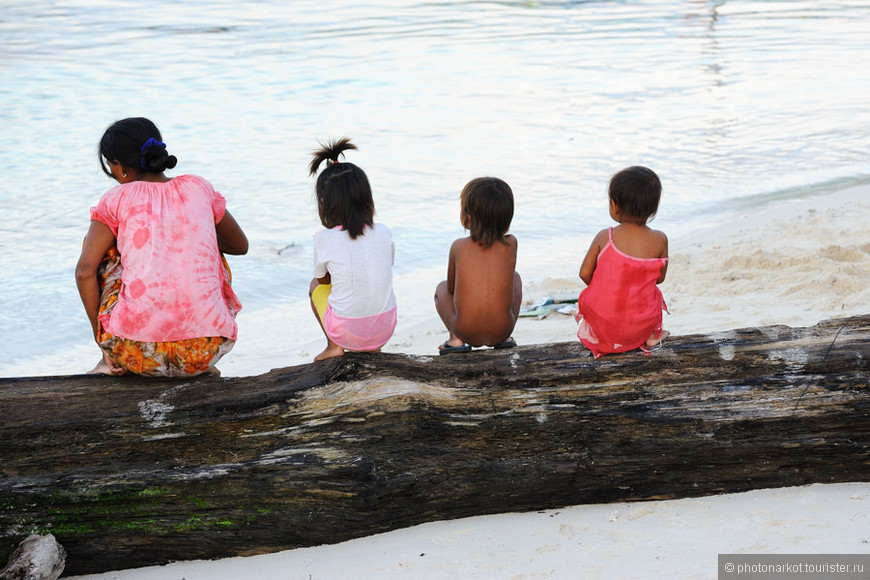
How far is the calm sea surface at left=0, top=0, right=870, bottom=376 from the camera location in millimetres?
7809

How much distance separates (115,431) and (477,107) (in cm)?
1032

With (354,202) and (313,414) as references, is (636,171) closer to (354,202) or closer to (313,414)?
(354,202)

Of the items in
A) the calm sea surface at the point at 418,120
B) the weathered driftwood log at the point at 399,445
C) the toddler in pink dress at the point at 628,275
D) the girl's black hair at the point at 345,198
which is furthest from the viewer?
the calm sea surface at the point at 418,120

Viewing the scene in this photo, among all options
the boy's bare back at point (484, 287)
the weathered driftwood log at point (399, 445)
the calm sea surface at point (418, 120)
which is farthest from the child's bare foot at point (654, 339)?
the calm sea surface at point (418, 120)

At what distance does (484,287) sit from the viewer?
406cm

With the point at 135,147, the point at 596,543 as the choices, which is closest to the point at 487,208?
the point at 135,147

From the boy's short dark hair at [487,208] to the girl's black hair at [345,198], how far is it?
1.40 feet

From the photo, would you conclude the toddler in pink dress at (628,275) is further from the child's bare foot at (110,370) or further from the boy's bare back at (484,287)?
the child's bare foot at (110,370)

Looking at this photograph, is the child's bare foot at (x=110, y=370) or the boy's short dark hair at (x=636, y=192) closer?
the child's bare foot at (x=110, y=370)

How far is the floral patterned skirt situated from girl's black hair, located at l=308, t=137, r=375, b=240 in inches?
28.0

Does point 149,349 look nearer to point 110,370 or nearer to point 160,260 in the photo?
point 110,370

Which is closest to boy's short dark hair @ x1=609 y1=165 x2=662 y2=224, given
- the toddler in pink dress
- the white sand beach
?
the toddler in pink dress

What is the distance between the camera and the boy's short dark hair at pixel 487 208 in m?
3.90

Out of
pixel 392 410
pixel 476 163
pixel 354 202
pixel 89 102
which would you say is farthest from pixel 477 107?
pixel 392 410
